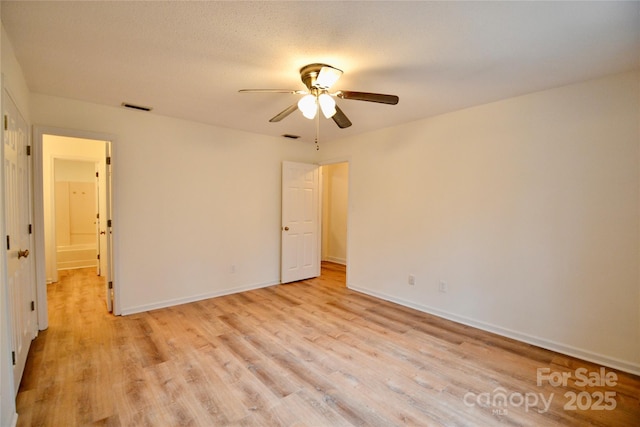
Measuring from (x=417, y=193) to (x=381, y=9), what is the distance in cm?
252

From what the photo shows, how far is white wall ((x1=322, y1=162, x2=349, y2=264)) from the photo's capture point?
676 cm

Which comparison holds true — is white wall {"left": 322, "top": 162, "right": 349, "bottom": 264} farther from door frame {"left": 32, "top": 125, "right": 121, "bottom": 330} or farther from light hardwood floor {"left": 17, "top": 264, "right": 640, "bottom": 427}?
door frame {"left": 32, "top": 125, "right": 121, "bottom": 330}

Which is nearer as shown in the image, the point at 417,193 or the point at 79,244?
the point at 417,193

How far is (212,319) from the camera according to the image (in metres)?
3.44

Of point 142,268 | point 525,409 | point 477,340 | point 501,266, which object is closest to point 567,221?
point 501,266

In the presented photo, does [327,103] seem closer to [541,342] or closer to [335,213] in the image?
[541,342]

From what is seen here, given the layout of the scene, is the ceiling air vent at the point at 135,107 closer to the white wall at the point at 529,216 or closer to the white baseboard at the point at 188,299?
the white baseboard at the point at 188,299

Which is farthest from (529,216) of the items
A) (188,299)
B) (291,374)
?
(188,299)

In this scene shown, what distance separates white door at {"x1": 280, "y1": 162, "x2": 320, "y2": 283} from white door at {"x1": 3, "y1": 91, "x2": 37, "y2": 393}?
9.90 feet

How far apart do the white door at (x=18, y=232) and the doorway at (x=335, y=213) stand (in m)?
5.02

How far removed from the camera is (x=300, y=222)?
16.8 ft

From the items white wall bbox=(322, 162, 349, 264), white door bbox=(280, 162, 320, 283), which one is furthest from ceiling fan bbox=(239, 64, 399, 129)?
white wall bbox=(322, 162, 349, 264)

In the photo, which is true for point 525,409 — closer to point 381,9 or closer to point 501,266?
point 501,266

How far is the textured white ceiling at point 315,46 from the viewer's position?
66.5 inches
